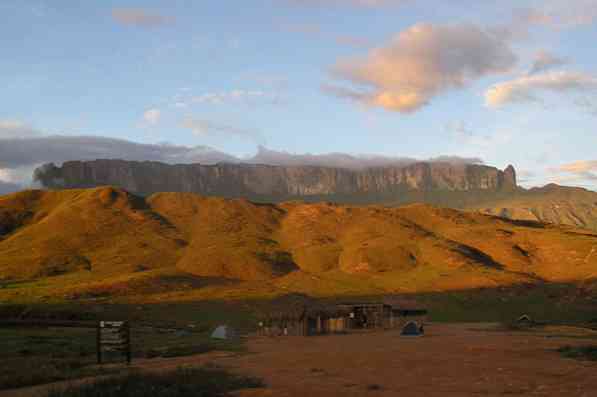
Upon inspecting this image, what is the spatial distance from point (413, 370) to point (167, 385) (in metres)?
11.0

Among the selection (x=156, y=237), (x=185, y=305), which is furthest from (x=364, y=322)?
(x=156, y=237)

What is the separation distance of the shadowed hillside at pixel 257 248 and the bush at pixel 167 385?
65.2 meters

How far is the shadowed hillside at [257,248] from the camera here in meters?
94.4

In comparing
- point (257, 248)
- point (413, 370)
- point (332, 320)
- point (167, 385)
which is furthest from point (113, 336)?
point (257, 248)

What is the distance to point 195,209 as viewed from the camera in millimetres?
141125

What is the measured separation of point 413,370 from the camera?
82.2 ft

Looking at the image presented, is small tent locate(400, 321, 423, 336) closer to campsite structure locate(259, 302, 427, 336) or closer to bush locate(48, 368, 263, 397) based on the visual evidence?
campsite structure locate(259, 302, 427, 336)

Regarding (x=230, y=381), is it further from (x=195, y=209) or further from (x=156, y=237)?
(x=195, y=209)

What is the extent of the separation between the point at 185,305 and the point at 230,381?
57634 mm

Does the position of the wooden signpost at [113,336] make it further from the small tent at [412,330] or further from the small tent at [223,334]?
the small tent at [412,330]

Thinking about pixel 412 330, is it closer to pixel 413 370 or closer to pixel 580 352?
pixel 580 352

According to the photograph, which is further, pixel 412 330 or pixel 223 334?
pixel 412 330

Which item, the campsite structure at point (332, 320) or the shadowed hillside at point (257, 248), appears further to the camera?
the shadowed hillside at point (257, 248)

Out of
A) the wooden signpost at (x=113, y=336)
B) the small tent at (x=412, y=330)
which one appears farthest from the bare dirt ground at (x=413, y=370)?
the small tent at (x=412, y=330)
